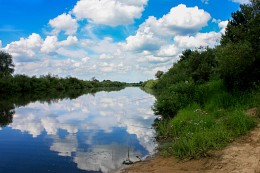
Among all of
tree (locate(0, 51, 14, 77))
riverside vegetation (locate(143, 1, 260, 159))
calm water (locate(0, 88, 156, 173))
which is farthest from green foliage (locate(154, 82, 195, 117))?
tree (locate(0, 51, 14, 77))

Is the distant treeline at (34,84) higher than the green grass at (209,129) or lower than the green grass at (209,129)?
higher

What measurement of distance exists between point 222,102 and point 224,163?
914 centimetres

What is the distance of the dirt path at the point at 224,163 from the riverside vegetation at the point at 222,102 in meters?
0.42

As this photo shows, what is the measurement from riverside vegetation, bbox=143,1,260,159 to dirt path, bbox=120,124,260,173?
42 centimetres

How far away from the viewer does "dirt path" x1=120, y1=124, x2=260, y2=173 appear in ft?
26.7

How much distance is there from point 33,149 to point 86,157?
3.41m

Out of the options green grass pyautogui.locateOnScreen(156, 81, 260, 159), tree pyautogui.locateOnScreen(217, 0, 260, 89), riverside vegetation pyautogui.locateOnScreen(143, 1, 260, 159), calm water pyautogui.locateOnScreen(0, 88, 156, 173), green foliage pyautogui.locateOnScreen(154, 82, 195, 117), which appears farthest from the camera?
green foliage pyautogui.locateOnScreen(154, 82, 195, 117)

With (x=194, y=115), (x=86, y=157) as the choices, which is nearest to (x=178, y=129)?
(x=194, y=115)

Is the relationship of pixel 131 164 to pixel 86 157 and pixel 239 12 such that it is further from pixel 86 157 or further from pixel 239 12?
pixel 239 12

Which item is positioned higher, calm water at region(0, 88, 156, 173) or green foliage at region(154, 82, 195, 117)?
green foliage at region(154, 82, 195, 117)

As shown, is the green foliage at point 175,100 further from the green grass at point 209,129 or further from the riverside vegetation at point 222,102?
the green grass at point 209,129

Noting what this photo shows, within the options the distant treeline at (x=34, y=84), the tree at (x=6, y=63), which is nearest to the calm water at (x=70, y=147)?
the distant treeline at (x=34, y=84)

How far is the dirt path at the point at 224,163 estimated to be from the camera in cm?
815

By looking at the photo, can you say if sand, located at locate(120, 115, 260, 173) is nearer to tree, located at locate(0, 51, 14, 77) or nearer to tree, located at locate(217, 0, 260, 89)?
tree, located at locate(217, 0, 260, 89)
